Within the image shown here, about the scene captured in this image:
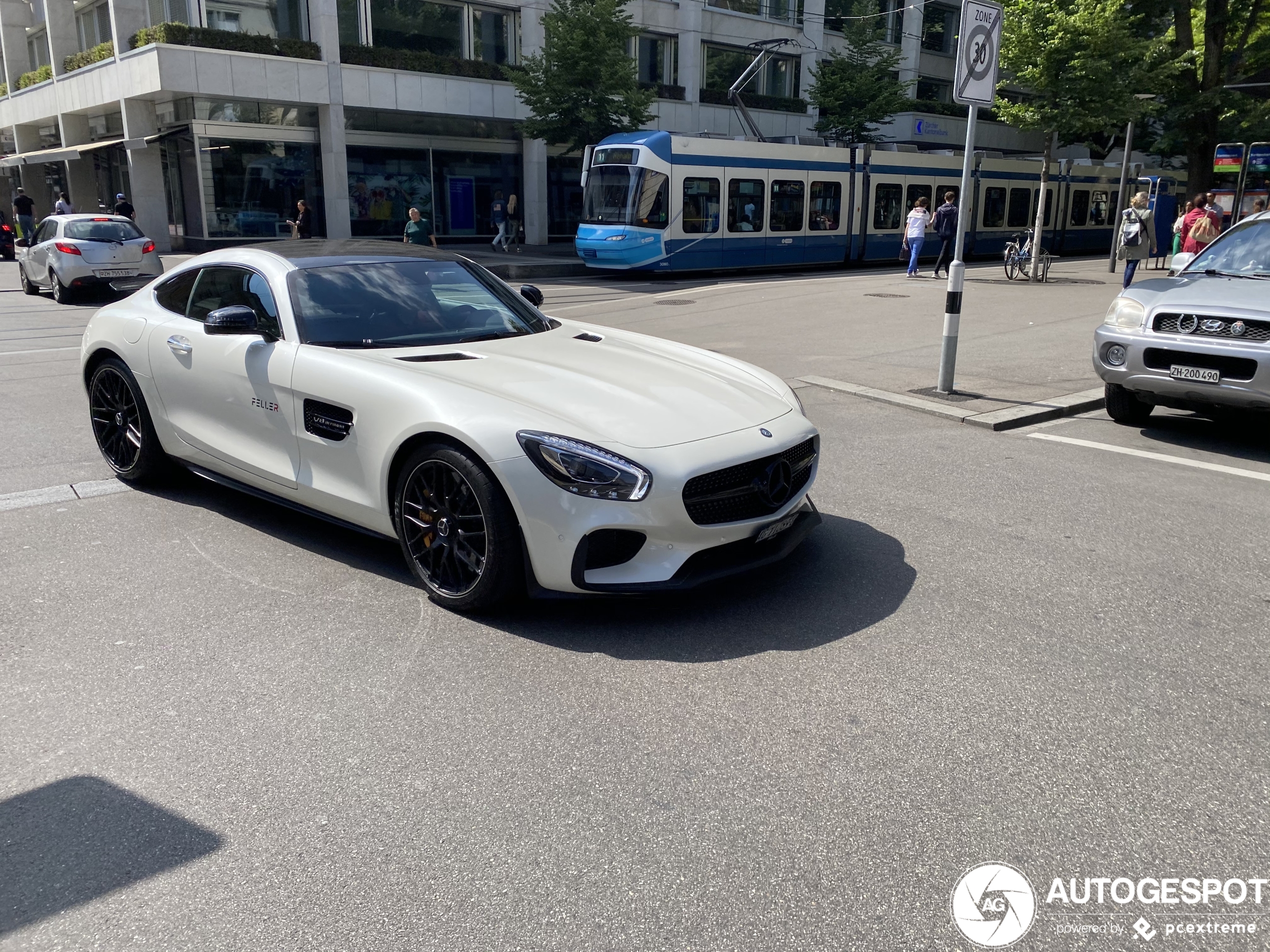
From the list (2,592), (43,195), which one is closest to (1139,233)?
(2,592)

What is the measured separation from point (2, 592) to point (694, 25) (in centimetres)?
3792

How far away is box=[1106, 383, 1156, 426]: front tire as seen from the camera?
8.23 meters

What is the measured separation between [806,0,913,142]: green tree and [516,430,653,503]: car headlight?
39857 millimetres

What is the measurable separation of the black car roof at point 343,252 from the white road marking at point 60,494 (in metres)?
1.76

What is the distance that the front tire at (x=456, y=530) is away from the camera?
4.11m

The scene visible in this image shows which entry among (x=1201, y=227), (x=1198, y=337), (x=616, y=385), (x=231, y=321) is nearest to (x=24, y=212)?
(x=1201, y=227)

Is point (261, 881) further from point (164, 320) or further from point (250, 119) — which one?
point (250, 119)

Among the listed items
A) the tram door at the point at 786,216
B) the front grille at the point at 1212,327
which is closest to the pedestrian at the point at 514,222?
the tram door at the point at 786,216

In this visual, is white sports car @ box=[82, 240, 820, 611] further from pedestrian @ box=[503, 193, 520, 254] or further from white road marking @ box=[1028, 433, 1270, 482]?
pedestrian @ box=[503, 193, 520, 254]

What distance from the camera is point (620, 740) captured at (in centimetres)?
337

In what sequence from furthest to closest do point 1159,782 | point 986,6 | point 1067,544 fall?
point 986,6 → point 1067,544 → point 1159,782

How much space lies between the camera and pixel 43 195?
4309 cm

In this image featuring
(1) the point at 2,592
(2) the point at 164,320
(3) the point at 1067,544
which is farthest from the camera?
(2) the point at 164,320

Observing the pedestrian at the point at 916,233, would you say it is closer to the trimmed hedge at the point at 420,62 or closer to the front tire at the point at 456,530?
the trimmed hedge at the point at 420,62
